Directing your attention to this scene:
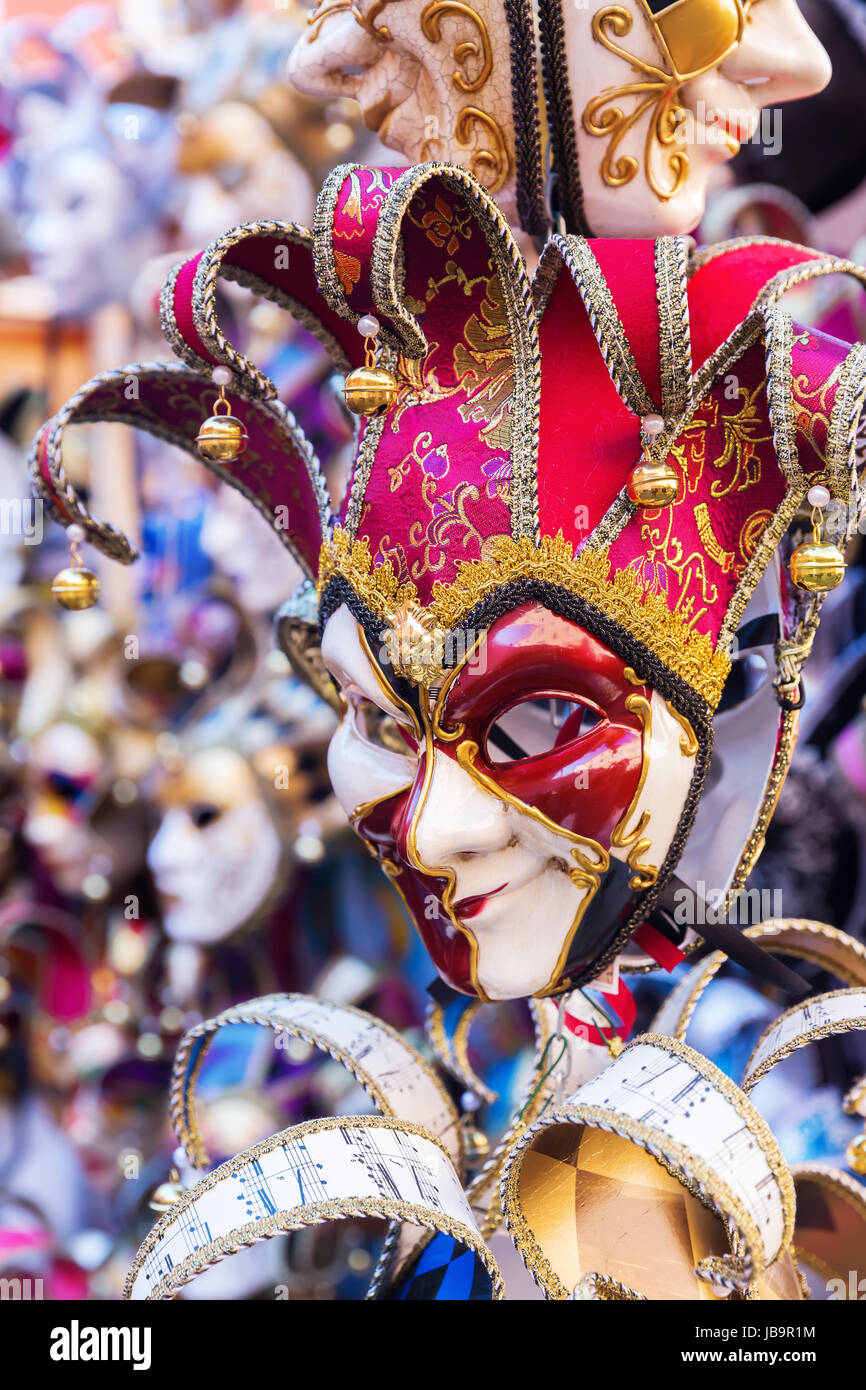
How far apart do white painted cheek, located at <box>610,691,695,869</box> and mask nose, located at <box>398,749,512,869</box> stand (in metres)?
0.10

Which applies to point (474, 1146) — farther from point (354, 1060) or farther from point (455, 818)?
point (455, 818)

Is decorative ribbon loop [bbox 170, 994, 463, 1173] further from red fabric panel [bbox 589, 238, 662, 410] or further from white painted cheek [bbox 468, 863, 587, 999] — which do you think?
red fabric panel [bbox 589, 238, 662, 410]

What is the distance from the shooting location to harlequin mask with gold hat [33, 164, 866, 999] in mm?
983

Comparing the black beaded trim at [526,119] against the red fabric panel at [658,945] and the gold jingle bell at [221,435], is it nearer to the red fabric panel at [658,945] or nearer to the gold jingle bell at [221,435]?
the gold jingle bell at [221,435]

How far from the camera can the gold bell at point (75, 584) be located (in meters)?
1.24

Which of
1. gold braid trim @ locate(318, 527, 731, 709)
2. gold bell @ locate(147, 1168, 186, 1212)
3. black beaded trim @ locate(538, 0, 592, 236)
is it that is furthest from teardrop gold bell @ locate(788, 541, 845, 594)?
gold bell @ locate(147, 1168, 186, 1212)

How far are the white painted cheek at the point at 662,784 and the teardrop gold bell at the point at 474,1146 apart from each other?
0.38 metres

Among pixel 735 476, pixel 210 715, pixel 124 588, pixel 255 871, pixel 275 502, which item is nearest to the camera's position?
pixel 735 476

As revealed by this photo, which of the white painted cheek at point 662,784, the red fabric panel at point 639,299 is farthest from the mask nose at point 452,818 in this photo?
the red fabric panel at point 639,299

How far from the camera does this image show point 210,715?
6.48 feet
